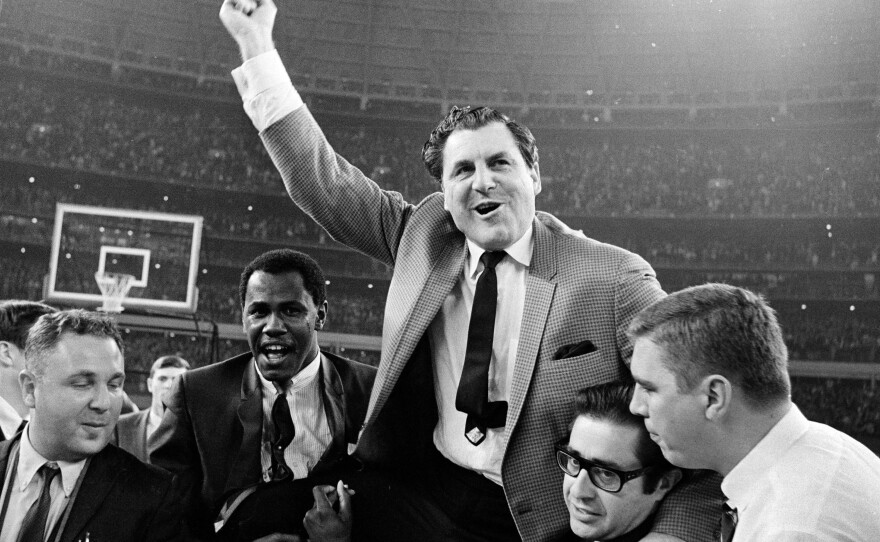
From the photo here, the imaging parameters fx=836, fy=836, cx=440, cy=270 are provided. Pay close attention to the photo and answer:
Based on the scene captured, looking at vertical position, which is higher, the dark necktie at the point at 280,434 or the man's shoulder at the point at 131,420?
the dark necktie at the point at 280,434

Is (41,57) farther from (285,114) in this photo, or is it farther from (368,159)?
(285,114)

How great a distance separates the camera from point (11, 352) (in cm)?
335

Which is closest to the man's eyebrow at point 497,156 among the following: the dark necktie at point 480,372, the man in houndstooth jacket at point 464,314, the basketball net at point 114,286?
the man in houndstooth jacket at point 464,314

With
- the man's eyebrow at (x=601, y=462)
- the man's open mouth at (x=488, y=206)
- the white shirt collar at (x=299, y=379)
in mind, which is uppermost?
the man's open mouth at (x=488, y=206)

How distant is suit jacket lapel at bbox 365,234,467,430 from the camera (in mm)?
2361

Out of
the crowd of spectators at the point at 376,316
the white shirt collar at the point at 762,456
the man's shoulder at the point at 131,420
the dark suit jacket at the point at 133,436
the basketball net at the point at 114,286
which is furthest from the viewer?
the crowd of spectators at the point at 376,316

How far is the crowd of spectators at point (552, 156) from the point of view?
1958cm

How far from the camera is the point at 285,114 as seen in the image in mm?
2365

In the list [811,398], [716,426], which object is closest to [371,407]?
[716,426]

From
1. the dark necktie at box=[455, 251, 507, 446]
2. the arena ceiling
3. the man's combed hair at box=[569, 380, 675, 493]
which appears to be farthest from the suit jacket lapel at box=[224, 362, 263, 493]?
Answer: the arena ceiling

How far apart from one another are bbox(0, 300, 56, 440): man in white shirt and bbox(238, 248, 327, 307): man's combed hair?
1098 mm

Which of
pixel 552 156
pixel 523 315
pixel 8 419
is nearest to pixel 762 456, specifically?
pixel 523 315

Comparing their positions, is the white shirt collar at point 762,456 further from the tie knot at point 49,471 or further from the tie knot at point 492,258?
the tie knot at point 49,471

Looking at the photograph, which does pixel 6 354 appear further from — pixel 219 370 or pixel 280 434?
pixel 280 434
